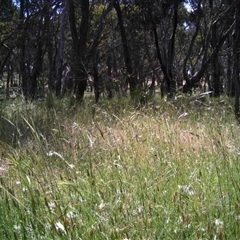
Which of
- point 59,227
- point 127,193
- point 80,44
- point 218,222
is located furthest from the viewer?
point 80,44

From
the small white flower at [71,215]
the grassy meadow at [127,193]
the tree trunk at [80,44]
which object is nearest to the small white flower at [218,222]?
the grassy meadow at [127,193]

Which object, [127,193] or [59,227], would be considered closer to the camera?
[59,227]

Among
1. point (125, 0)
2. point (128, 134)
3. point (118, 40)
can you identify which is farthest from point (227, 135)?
point (118, 40)

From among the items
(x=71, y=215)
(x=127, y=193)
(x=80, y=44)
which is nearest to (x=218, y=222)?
(x=127, y=193)

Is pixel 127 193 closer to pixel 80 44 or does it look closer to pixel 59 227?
pixel 59 227

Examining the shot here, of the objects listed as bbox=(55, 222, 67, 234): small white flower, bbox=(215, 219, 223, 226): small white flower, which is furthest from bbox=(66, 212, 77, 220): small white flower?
bbox=(215, 219, 223, 226): small white flower

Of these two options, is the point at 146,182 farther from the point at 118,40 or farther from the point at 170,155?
the point at 118,40

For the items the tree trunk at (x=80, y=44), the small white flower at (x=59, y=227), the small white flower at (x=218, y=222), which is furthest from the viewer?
the tree trunk at (x=80, y=44)

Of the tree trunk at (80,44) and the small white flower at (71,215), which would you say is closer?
the small white flower at (71,215)

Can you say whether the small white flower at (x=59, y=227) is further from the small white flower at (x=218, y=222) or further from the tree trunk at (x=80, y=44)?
the tree trunk at (x=80, y=44)

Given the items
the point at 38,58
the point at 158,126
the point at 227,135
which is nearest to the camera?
the point at 227,135

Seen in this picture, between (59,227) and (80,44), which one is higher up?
(80,44)

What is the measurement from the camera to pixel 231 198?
2.03m

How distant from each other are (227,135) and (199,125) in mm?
634
